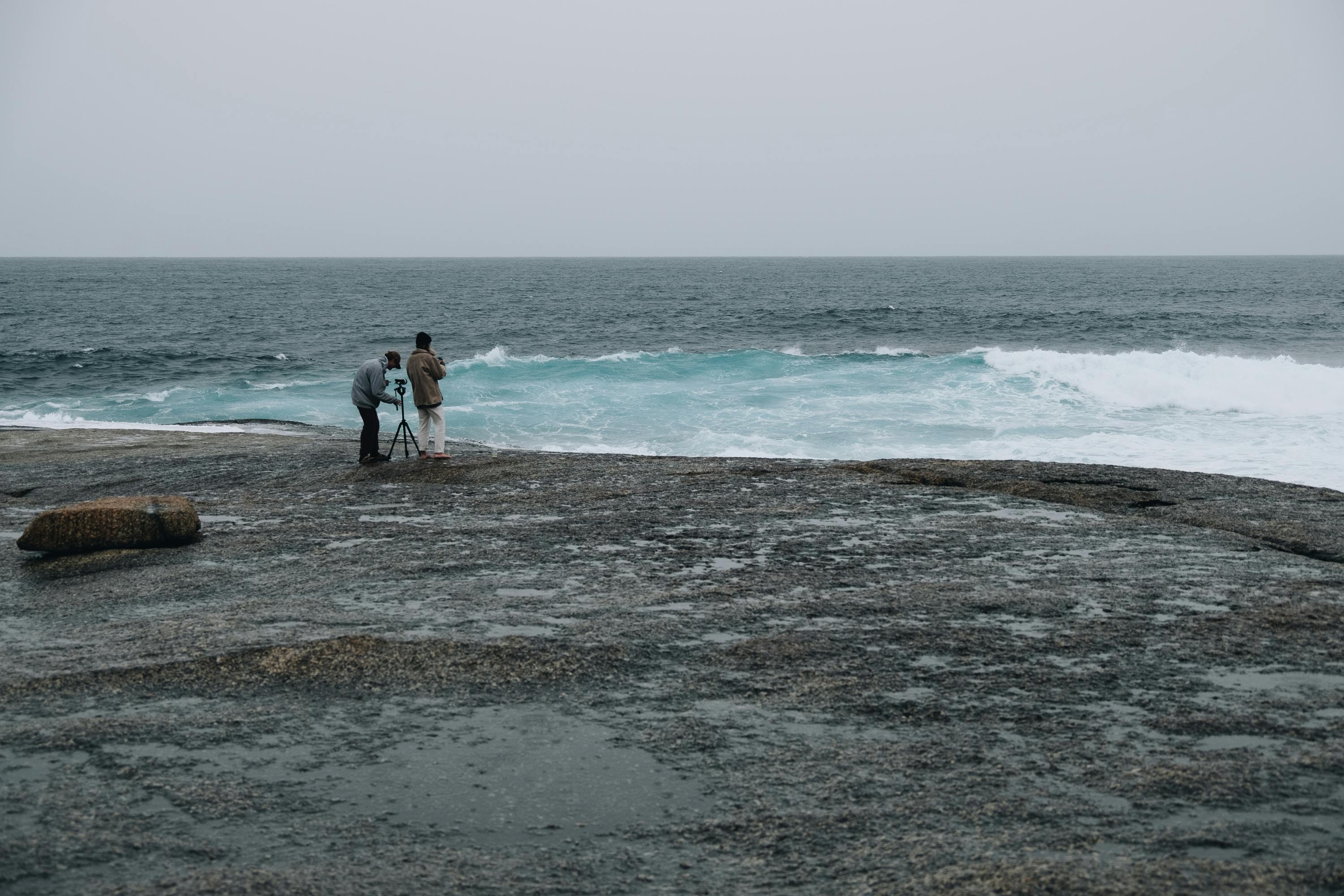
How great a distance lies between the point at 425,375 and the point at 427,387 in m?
0.17

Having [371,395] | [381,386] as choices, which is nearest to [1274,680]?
[381,386]

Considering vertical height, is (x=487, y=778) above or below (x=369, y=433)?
below

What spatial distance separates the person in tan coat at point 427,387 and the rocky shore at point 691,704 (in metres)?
3.79

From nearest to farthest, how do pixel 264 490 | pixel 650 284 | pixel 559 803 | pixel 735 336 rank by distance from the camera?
A: 1. pixel 559 803
2. pixel 264 490
3. pixel 735 336
4. pixel 650 284

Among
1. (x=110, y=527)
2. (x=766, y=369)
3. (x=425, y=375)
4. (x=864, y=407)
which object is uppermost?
(x=425, y=375)

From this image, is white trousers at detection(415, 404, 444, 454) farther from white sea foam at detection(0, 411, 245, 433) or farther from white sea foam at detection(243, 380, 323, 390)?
white sea foam at detection(243, 380, 323, 390)

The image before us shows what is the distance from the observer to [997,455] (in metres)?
22.8

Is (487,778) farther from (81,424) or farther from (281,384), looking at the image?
(281,384)

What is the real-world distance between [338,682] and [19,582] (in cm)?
450

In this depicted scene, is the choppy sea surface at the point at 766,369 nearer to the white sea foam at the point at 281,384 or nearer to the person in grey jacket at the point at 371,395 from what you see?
the white sea foam at the point at 281,384

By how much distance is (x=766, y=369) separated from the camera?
4000 cm

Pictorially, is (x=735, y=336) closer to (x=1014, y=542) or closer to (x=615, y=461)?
(x=615, y=461)

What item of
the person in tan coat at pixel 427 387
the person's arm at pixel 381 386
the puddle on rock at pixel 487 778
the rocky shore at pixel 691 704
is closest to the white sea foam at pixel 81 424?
the person's arm at pixel 381 386

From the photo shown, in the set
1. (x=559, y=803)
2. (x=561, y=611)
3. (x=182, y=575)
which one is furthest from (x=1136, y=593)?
(x=182, y=575)
